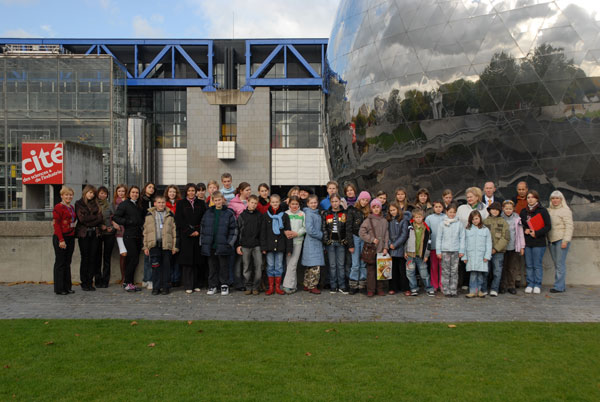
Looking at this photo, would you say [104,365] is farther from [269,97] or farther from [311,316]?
[269,97]

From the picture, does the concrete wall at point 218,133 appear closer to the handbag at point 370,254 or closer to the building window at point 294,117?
the building window at point 294,117

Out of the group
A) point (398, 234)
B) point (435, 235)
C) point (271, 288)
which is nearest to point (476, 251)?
point (435, 235)

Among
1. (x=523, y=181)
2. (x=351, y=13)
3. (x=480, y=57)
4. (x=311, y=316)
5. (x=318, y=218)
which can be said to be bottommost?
(x=311, y=316)

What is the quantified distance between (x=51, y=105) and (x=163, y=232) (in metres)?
34.6

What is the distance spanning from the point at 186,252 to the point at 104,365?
4.28 meters

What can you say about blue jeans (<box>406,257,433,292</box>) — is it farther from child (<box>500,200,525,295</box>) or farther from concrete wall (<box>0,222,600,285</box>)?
concrete wall (<box>0,222,600,285</box>)

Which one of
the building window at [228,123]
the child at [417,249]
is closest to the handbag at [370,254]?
the child at [417,249]

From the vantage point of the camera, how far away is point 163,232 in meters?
9.33

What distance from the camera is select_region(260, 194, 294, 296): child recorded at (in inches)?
365

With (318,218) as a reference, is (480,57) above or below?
above

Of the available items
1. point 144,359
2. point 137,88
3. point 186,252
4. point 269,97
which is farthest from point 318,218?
point 137,88

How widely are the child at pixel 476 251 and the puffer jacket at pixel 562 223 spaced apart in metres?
1.20

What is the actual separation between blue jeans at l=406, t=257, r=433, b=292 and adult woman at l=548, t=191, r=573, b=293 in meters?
2.22

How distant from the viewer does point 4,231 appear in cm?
→ 1064
